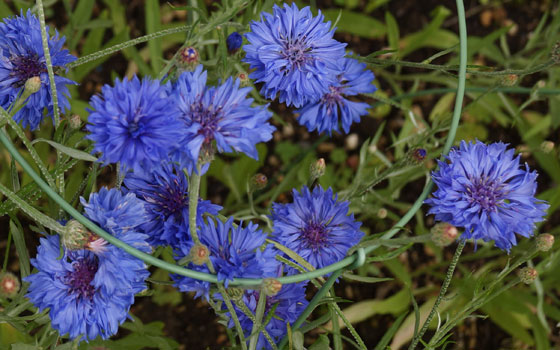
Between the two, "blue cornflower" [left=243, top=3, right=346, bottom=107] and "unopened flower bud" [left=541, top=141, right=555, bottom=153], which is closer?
"blue cornflower" [left=243, top=3, right=346, bottom=107]

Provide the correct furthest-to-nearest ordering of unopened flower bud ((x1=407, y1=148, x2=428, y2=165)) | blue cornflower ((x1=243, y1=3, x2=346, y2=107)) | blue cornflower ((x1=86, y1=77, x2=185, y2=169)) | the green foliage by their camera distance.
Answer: the green foliage
unopened flower bud ((x1=407, y1=148, x2=428, y2=165))
blue cornflower ((x1=243, y1=3, x2=346, y2=107))
blue cornflower ((x1=86, y1=77, x2=185, y2=169))

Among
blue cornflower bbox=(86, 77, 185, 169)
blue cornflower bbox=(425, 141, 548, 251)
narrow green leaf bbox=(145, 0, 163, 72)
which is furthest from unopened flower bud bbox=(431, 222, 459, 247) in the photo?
narrow green leaf bbox=(145, 0, 163, 72)

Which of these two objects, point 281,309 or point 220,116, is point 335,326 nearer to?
point 281,309

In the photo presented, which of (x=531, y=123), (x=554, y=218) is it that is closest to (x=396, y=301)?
(x=554, y=218)

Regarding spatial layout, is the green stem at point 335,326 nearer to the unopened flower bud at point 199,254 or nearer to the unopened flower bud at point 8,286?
the unopened flower bud at point 199,254

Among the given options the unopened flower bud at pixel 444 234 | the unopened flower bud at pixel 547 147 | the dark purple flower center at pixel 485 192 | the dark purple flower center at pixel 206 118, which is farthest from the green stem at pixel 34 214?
the unopened flower bud at pixel 547 147

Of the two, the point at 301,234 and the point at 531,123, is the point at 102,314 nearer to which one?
the point at 301,234

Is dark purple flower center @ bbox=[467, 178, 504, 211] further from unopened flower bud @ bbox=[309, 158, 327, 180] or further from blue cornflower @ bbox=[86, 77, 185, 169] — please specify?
blue cornflower @ bbox=[86, 77, 185, 169]
